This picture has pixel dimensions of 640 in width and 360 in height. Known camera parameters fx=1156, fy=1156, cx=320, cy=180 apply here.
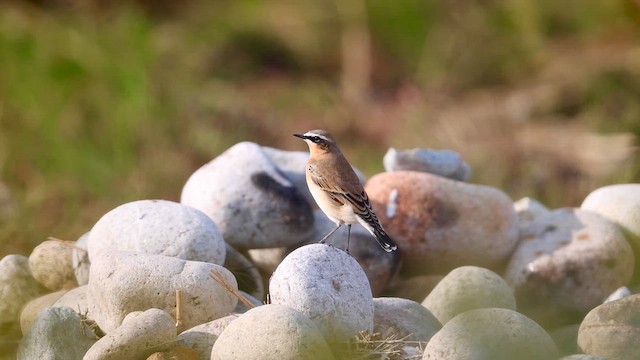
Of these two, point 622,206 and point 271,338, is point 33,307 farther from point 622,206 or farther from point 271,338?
point 622,206

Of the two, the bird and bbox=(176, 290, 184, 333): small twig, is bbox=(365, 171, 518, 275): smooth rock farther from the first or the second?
bbox=(176, 290, 184, 333): small twig

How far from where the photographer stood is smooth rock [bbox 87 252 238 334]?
12.7 feet

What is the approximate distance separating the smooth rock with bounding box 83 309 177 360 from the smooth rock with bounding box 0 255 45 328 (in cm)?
107

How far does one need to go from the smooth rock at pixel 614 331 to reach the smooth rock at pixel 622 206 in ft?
4.29

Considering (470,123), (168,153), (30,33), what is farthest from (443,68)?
(30,33)

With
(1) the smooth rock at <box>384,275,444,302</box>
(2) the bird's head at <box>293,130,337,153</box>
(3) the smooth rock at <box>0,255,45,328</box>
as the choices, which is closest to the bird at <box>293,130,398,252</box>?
(2) the bird's head at <box>293,130,337,153</box>

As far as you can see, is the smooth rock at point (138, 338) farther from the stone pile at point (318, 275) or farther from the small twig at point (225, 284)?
the small twig at point (225, 284)

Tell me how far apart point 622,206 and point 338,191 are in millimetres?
1545

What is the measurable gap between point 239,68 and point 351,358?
6138mm

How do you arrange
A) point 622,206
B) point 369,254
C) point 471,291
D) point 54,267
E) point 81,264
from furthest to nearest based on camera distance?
point 622,206 → point 369,254 → point 54,267 → point 81,264 → point 471,291

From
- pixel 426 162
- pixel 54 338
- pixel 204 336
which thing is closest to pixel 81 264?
pixel 54 338

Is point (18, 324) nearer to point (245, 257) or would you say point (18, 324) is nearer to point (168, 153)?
point (245, 257)

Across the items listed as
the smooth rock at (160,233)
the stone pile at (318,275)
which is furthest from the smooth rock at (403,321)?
the smooth rock at (160,233)

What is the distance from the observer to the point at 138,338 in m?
3.53
